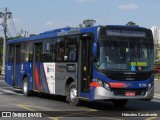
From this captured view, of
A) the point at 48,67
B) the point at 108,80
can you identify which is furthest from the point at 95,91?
the point at 48,67

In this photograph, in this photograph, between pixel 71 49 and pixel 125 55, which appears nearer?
pixel 125 55

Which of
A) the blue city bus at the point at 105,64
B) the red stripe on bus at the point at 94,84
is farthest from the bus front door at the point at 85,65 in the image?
the red stripe on bus at the point at 94,84

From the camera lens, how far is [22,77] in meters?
23.7

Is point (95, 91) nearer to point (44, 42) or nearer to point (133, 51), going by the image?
point (133, 51)

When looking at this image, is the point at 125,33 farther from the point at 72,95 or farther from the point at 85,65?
the point at 72,95

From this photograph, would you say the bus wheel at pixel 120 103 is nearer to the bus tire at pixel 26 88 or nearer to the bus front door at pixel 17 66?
the bus tire at pixel 26 88

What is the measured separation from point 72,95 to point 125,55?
9.95 ft

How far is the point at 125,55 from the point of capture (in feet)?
50.8

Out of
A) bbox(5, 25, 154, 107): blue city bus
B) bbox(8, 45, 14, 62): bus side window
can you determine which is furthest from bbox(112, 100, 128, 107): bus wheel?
bbox(8, 45, 14, 62): bus side window

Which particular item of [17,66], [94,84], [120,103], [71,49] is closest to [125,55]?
[94,84]

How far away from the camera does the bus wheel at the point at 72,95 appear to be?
17.0m

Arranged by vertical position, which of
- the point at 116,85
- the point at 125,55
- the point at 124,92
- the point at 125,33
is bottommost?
the point at 124,92

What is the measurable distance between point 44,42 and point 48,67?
1.39 m

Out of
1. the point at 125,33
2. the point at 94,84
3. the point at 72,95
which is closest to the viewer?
the point at 94,84
